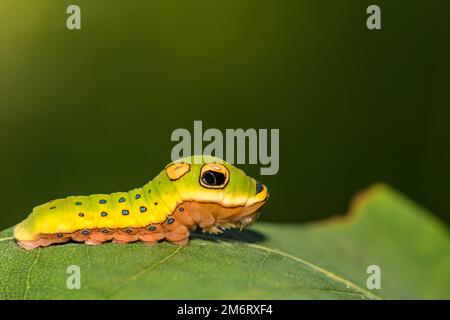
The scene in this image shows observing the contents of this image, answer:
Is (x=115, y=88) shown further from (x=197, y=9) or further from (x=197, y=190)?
(x=197, y=190)

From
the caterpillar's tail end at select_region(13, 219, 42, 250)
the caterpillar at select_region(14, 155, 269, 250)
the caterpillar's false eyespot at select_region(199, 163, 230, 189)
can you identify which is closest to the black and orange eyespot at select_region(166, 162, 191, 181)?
the caterpillar at select_region(14, 155, 269, 250)

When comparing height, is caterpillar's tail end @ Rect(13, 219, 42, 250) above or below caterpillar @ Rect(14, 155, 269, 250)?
below

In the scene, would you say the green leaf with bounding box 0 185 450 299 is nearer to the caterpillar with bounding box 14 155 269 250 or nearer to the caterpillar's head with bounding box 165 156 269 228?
the caterpillar with bounding box 14 155 269 250

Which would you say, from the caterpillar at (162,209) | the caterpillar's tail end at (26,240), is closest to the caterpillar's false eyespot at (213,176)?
the caterpillar at (162,209)

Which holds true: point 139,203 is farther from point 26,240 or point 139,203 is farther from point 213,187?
point 26,240

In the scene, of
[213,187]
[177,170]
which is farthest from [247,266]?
[177,170]

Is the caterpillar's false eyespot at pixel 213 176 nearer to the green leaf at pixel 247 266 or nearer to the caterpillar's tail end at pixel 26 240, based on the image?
the green leaf at pixel 247 266

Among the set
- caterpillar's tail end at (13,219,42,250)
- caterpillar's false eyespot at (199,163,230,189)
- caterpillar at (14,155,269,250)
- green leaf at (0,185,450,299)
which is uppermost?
caterpillar's false eyespot at (199,163,230,189)
